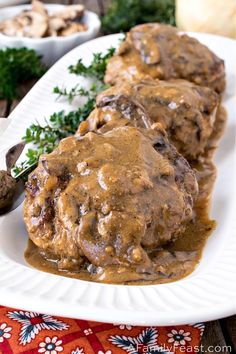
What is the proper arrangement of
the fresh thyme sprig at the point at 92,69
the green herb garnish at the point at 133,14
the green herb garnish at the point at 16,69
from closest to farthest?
the fresh thyme sprig at the point at 92,69
the green herb garnish at the point at 16,69
the green herb garnish at the point at 133,14

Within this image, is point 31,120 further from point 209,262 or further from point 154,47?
point 209,262

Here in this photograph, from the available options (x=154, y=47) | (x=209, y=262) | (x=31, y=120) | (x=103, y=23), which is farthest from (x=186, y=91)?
(x=103, y=23)

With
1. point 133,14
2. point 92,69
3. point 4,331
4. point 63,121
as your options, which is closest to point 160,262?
point 4,331

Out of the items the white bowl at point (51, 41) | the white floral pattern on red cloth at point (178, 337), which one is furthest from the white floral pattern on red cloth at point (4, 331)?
the white bowl at point (51, 41)

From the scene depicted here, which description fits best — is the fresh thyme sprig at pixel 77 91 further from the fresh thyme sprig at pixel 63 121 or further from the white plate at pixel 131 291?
the white plate at pixel 131 291

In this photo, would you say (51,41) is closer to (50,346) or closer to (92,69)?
(92,69)

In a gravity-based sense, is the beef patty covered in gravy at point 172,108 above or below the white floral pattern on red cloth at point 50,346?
above

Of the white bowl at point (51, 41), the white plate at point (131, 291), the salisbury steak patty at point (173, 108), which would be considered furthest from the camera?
the white bowl at point (51, 41)
